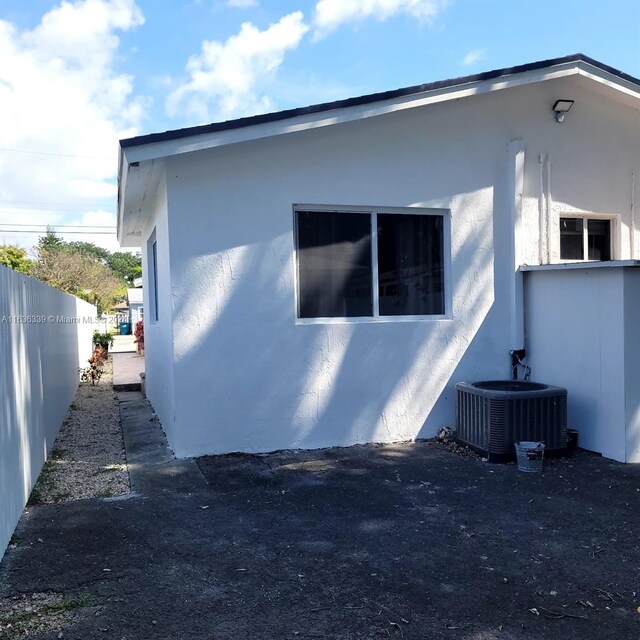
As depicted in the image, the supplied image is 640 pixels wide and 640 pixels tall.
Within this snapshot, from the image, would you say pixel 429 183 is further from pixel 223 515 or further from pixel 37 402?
pixel 37 402

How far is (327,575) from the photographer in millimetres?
3484

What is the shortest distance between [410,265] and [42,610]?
5.17 m

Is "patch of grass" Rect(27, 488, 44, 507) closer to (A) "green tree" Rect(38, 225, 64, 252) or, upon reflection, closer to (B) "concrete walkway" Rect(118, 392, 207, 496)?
(B) "concrete walkway" Rect(118, 392, 207, 496)

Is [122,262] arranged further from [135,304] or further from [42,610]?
[42,610]

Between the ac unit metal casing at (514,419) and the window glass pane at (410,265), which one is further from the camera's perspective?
the window glass pane at (410,265)

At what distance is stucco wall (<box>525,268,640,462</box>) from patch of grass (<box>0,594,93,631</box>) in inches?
207

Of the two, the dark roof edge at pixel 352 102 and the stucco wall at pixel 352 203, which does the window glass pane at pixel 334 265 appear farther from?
the dark roof edge at pixel 352 102

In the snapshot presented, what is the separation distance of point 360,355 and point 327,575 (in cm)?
335

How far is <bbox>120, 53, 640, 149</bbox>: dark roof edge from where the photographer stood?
5616mm

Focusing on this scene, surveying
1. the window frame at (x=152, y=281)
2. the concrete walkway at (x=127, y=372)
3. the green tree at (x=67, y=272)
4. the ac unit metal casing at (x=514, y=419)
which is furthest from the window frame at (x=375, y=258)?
the green tree at (x=67, y=272)

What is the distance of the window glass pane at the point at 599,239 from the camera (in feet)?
25.9

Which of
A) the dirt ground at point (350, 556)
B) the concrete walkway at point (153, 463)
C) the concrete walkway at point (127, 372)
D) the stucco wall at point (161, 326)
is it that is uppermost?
the stucco wall at point (161, 326)

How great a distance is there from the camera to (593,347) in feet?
20.3

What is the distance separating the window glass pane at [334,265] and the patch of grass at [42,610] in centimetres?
387
